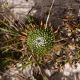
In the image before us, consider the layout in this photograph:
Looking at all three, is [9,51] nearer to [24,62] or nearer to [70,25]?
[24,62]

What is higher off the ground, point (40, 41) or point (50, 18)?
point (50, 18)

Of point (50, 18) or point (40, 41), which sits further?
point (50, 18)

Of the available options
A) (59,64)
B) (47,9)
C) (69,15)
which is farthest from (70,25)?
(59,64)

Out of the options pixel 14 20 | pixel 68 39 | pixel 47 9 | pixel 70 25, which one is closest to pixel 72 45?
pixel 68 39

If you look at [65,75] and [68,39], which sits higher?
[68,39]

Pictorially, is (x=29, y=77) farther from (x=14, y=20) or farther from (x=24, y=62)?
(x=14, y=20)

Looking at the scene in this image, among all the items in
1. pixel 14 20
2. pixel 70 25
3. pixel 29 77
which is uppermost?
pixel 14 20

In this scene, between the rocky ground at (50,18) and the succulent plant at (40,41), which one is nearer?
the succulent plant at (40,41)

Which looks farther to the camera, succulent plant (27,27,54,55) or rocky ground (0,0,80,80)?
rocky ground (0,0,80,80)

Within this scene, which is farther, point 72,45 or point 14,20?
point 14,20
